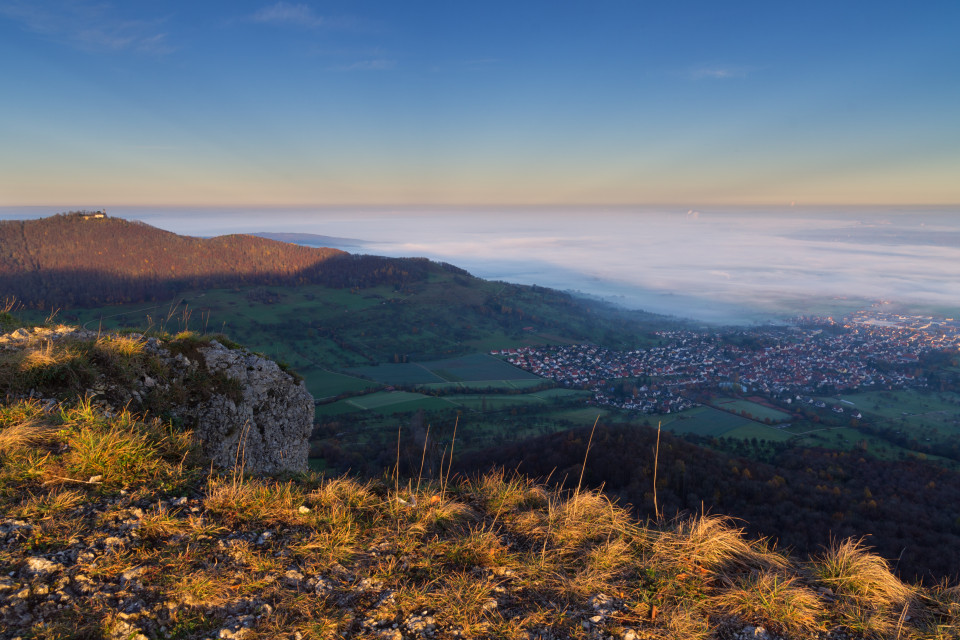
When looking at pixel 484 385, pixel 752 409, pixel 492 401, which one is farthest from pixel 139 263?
pixel 752 409

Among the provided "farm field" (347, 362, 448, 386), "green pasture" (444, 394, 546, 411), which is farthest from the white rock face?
"farm field" (347, 362, 448, 386)

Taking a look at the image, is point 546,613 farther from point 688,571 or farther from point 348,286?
point 348,286

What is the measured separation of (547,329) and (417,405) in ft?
271

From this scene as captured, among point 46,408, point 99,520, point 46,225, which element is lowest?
point 99,520

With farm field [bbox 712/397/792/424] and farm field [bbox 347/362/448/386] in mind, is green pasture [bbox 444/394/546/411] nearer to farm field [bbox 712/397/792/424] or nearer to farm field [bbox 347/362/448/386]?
farm field [bbox 347/362/448/386]

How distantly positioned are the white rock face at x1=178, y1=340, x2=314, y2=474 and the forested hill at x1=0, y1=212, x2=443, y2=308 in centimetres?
11382

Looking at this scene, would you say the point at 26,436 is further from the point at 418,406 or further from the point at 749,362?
the point at 749,362

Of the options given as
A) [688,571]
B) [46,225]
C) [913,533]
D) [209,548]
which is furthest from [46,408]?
[46,225]

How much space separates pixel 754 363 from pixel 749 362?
1294 millimetres

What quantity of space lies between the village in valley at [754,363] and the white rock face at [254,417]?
252ft

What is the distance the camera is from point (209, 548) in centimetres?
418

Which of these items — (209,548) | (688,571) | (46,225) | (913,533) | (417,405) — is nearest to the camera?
(209,548)

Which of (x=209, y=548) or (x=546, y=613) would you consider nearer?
(x=546, y=613)

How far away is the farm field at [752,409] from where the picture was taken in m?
71.1
